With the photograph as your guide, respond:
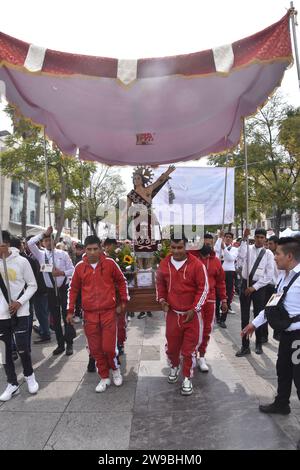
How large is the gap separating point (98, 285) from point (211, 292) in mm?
1850

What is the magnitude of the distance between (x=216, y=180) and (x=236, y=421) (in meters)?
6.82

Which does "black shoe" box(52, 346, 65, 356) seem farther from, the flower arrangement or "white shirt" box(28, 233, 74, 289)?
the flower arrangement

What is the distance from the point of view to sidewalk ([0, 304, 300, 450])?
324cm

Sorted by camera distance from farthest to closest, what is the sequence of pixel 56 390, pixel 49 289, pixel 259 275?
pixel 49 289 < pixel 259 275 < pixel 56 390

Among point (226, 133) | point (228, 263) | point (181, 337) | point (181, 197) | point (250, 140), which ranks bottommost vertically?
point (181, 337)

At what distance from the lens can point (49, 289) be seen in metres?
6.28

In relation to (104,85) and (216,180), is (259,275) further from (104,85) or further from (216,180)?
(216,180)

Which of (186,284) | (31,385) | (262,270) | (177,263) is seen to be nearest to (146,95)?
(177,263)

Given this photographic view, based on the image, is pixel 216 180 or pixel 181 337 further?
pixel 216 180

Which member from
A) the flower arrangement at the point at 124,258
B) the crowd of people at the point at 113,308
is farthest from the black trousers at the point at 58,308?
the flower arrangement at the point at 124,258

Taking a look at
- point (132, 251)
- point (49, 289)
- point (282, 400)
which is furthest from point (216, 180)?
point (282, 400)

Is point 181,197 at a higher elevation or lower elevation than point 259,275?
higher

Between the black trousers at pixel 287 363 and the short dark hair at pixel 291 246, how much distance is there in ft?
2.31

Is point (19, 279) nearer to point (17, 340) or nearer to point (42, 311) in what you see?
point (17, 340)
